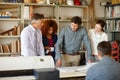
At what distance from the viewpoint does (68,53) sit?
451 cm

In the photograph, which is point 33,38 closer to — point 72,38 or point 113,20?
point 72,38

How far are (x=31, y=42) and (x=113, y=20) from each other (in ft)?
11.7

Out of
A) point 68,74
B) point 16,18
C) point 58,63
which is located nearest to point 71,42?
point 58,63

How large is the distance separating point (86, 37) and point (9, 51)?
2.27 metres

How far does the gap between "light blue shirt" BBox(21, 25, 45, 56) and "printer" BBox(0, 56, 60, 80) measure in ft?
2.52

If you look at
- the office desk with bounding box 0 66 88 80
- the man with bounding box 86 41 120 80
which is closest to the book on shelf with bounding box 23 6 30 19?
the office desk with bounding box 0 66 88 80

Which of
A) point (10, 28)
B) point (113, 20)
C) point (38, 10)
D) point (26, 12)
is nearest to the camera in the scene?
point (26, 12)

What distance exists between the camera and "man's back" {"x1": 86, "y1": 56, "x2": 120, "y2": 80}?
2.46m

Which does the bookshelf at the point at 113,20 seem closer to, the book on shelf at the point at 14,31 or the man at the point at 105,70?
the book on shelf at the point at 14,31

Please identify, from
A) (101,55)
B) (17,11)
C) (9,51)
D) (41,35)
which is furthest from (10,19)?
(101,55)

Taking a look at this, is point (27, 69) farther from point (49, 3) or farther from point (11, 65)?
point (49, 3)

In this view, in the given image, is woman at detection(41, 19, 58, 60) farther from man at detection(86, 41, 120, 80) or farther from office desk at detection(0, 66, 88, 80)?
man at detection(86, 41, 120, 80)

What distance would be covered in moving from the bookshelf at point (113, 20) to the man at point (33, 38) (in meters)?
3.21

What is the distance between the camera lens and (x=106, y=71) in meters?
2.47
